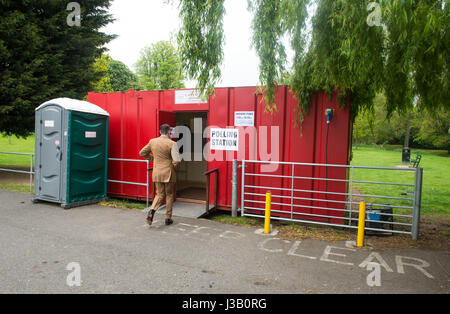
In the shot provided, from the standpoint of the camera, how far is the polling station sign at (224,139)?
7.54m

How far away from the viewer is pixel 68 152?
7477 mm

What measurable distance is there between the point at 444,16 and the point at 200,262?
4292 millimetres

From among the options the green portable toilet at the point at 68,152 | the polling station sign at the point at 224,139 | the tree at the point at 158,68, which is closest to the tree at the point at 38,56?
the green portable toilet at the point at 68,152

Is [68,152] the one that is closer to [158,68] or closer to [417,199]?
[417,199]

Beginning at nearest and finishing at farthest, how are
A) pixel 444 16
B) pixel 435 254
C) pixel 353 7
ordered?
pixel 444 16, pixel 353 7, pixel 435 254

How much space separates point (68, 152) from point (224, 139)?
12.4ft

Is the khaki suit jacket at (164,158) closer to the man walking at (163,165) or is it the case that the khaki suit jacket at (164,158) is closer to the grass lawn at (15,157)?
the man walking at (163,165)

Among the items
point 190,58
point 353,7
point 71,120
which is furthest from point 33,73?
point 353,7

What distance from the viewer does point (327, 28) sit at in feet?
14.9

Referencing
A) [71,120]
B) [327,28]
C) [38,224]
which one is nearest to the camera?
[327,28]

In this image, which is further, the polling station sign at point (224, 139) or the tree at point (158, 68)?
the tree at point (158, 68)

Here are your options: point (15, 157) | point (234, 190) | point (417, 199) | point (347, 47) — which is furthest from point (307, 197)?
point (15, 157)

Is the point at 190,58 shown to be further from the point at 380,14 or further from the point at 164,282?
the point at 164,282

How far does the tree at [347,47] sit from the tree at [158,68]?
3687 centimetres
